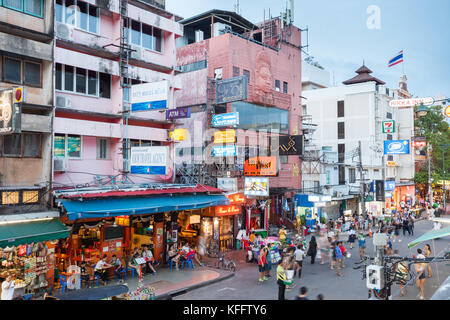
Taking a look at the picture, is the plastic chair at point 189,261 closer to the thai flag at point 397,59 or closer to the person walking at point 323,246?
the person walking at point 323,246

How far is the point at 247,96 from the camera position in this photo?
2717cm

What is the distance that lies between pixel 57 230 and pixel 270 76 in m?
22.0

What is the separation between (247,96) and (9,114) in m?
17.0

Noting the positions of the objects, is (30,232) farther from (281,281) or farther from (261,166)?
(261,166)

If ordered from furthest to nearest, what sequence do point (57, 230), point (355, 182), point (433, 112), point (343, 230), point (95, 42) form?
point (433, 112), point (355, 182), point (343, 230), point (95, 42), point (57, 230)

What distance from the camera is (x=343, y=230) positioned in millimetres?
31047

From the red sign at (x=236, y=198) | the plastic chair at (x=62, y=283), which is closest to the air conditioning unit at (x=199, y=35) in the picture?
the red sign at (x=236, y=198)

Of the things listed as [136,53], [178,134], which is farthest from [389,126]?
[136,53]

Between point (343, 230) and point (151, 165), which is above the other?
point (151, 165)

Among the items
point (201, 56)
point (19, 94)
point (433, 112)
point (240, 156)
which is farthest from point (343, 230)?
point (433, 112)

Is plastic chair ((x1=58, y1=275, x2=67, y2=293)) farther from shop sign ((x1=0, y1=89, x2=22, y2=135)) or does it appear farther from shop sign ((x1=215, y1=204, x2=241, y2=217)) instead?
shop sign ((x1=215, y1=204, x2=241, y2=217))

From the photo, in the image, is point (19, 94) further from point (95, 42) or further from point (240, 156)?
point (240, 156)

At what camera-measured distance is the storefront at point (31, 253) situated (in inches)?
548

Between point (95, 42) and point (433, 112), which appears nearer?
point (95, 42)
